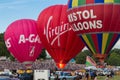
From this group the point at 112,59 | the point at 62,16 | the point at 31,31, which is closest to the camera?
the point at 62,16

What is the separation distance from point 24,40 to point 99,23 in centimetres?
1170

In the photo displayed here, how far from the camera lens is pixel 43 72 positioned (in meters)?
38.2

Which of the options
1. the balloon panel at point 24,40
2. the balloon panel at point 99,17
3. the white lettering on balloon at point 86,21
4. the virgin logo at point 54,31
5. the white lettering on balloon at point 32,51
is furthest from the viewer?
the white lettering on balloon at point 32,51

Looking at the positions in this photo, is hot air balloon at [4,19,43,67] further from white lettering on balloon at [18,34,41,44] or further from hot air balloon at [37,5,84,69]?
hot air balloon at [37,5,84,69]

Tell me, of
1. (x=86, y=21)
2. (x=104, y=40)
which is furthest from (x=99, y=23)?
(x=104, y=40)

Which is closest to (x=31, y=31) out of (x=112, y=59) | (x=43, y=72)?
(x=43, y=72)

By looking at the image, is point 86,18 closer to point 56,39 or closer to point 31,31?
point 56,39

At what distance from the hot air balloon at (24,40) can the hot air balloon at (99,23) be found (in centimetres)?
989

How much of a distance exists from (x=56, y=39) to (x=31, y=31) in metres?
4.71

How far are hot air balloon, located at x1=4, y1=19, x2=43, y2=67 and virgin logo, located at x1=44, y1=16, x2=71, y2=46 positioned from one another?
390 centimetres

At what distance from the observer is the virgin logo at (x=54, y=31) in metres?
35.8

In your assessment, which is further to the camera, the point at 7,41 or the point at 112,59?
the point at 112,59

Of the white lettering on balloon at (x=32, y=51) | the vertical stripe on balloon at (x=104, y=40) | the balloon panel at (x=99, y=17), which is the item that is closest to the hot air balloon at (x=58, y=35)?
the white lettering on balloon at (x=32, y=51)

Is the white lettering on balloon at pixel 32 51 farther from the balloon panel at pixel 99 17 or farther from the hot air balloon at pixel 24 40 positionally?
the balloon panel at pixel 99 17
